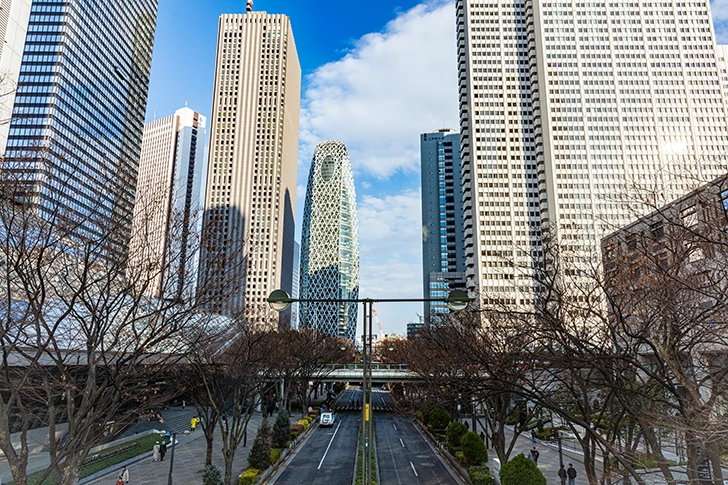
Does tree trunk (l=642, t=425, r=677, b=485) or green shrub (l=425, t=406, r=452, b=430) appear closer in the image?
tree trunk (l=642, t=425, r=677, b=485)

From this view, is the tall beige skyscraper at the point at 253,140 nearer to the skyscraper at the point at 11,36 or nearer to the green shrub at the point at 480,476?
the green shrub at the point at 480,476

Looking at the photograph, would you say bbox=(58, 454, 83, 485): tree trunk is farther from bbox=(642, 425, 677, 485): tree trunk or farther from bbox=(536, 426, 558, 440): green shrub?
bbox=(536, 426, 558, 440): green shrub

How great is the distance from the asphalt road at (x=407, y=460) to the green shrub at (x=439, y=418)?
1.92m

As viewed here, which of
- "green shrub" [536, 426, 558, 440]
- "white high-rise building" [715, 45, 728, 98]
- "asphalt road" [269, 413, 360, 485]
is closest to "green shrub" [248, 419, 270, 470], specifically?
"asphalt road" [269, 413, 360, 485]

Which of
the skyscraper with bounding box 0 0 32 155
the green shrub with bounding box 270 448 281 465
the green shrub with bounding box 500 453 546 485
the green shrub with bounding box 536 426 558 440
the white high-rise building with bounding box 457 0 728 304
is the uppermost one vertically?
the white high-rise building with bounding box 457 0 728 304

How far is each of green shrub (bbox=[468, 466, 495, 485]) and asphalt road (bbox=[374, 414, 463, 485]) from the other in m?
2.52

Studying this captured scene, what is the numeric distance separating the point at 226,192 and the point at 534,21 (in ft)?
381

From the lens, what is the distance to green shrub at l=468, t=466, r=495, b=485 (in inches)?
960

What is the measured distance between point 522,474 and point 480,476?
18.9 ft

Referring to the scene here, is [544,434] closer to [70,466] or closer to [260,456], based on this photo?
[260,456]

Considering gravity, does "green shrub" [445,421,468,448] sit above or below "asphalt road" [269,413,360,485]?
above

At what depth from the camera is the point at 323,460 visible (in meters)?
35.3

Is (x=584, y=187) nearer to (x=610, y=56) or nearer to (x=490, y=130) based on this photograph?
(x=490, y=130)

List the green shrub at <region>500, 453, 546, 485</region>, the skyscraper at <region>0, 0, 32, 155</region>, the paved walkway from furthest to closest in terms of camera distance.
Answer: the paved walkway < the green shrub at <region>500, 453, 546, 485</region> < the skyscraper at <region>0, 0, 32, 155</region>
